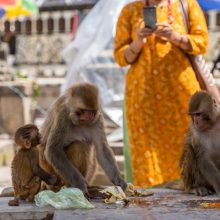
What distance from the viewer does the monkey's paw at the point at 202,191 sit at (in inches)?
183

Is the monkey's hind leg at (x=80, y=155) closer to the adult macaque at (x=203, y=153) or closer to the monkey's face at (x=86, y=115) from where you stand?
the monkey's face at (x=86, y=115)

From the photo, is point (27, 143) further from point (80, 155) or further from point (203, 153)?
point (203, 153)

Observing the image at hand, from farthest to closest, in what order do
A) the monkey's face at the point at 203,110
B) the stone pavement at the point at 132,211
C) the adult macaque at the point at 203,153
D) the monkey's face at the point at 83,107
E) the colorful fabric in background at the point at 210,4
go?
the colorful fabric in background at the point at 210,4 → the adult macaque at the point at 203,153 → the monkey's face at the point at 203,110 → the monkey's face at the point at 83,107 → the stone pavement at the point at 132,211

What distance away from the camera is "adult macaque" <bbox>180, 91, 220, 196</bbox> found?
4516 millimetres

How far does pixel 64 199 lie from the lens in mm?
4219

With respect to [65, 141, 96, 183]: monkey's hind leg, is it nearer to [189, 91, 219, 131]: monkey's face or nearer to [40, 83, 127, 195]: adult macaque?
[40, 83, 127, 195]: adult macaque

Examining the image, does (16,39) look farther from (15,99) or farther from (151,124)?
(151,124)

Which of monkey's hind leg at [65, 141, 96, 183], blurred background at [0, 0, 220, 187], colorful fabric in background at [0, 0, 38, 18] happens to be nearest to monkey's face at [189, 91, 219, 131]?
monkey's hind leg at [65, 141, 96, 183]

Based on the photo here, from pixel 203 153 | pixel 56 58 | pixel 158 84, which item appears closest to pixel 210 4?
pixel 158 84

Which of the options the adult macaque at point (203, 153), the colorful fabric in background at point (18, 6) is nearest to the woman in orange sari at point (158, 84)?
the adult macaque at point (203, 153)

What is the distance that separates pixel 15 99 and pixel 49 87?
267cm

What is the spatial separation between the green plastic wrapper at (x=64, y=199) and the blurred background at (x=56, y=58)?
3158 millimetres

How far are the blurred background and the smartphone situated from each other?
2.54 meters

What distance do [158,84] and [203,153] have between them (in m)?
1.05
